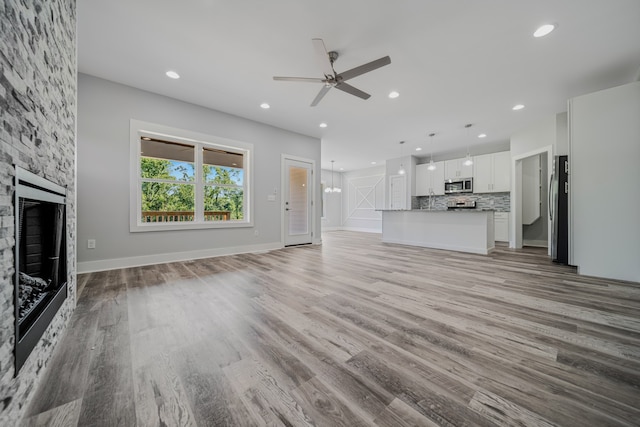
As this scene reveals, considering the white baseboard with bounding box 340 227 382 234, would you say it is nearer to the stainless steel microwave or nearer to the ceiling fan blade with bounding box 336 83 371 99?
the stainless steel microwave

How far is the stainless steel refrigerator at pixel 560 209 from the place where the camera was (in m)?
3.80

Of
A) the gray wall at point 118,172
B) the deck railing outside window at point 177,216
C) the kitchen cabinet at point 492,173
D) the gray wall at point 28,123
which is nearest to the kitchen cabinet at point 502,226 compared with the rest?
the kitchen cabinet at point 492,173

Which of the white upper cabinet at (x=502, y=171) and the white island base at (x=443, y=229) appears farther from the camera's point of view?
the white upper cabinet at (x=502, y=171)

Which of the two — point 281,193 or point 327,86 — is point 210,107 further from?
point 327,86

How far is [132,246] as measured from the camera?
351 centimetres

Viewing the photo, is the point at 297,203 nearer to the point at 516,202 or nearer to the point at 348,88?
the point at 348,88

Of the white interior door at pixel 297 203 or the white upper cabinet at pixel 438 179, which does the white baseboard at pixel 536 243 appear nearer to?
the white upper cabinet at pixel 438 179

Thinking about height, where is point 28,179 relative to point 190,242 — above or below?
above

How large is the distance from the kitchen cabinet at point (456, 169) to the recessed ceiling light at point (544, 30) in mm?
4699

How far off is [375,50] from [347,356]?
3.13 meters

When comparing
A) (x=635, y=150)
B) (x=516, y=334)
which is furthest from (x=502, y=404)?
(x=635, y=150)

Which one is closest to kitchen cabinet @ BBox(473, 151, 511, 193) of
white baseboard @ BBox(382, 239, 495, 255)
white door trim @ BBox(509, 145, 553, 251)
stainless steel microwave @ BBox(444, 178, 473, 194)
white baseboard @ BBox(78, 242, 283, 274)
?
stainless steel microwave @ BBox(444, 178, 473, 194)

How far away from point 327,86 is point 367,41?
0.63 m

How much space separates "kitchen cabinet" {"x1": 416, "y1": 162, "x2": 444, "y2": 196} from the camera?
7328mm
